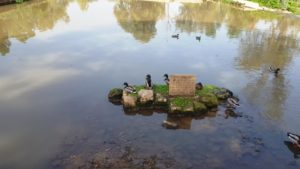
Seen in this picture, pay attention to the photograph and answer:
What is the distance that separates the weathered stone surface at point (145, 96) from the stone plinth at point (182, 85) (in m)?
1.47

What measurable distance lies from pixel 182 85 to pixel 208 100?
6.99 feet

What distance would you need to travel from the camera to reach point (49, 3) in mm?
65125

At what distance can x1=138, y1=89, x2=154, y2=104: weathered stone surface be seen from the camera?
23.8m

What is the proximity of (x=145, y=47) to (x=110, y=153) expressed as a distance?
21770 millimetres

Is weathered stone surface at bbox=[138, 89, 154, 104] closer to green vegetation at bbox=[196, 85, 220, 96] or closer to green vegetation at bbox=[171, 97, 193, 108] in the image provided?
green vegetation at bbox=[171, 97, 193, 108]

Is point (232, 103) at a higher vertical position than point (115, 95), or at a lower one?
lower

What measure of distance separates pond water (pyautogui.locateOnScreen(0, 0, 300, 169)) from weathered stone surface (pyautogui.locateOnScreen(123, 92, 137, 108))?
66 cm

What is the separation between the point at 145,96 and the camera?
23797 millimetres

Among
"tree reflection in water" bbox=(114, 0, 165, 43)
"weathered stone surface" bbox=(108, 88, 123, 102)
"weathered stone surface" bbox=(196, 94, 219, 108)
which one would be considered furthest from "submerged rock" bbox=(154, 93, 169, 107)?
"tree reflection in water" bbox=(114, 0, 165, 43)

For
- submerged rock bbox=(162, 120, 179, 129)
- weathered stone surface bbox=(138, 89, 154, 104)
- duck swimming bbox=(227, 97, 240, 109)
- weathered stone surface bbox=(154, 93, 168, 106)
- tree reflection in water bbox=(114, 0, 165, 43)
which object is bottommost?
submerged rock bbox=(162, 120, 179, 129)

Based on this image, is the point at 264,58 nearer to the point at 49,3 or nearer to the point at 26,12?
the point at 26,12

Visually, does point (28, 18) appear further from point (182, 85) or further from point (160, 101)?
point (182, 85)

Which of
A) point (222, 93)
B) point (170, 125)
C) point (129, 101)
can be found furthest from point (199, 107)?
point (129, 101)

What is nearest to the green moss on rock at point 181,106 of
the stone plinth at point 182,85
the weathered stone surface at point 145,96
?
the stone plinth at point 182,85
